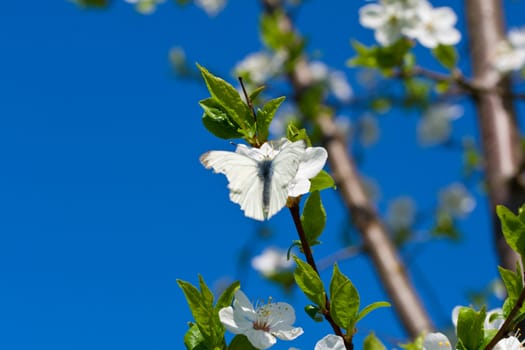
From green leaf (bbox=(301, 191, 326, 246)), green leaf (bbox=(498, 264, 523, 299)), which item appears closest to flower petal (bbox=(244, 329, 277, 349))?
green leaf (bbox=(301, 191, 326, 246))

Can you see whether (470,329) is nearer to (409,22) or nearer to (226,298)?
(226,298)

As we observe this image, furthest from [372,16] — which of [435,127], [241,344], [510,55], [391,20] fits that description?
[435,127]

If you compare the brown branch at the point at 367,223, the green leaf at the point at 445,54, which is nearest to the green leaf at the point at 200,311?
the green leaf at the point at 445,54

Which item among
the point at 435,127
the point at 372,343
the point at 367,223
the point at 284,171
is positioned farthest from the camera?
the point at 435,127

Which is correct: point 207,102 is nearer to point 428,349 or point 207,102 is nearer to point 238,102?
point 238,102

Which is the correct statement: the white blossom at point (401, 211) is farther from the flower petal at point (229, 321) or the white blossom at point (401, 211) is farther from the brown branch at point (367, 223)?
the flower petal at point (229, 321)

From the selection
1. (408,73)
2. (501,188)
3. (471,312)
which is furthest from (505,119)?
(471,312)

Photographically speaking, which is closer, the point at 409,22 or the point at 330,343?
the point at 330,343

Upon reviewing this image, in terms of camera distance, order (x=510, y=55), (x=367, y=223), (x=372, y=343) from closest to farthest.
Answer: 1. (x=372, y=343)
2. (x=510, y=55)
3. (x=367, y=223)
